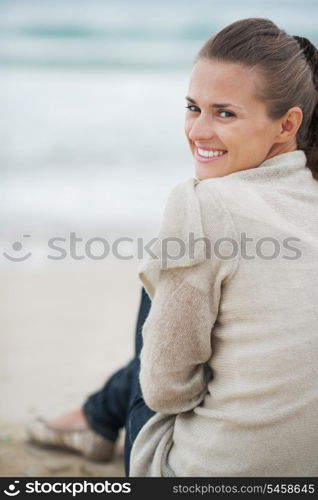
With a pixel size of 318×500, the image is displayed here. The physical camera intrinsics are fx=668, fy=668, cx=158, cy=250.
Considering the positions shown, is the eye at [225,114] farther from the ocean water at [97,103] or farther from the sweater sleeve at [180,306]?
the ocean water at [97,103]

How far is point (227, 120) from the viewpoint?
171cm

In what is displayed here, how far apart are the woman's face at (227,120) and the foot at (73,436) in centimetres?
126

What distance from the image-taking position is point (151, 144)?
32.2ft

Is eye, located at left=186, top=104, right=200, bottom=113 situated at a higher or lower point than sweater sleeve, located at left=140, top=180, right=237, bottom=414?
higher

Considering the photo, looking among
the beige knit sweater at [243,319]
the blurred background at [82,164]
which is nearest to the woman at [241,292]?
the beige knit sweater at [243,319]

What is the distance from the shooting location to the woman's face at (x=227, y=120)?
165cm

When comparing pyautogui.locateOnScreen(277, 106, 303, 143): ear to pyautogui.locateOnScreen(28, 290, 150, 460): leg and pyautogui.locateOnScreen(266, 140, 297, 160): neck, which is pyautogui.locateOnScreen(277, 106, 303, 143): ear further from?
pyautogui.locateOnScreen(28, 290, 150, 460): leg

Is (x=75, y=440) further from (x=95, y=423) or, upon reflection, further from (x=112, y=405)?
(x=112, y=405)

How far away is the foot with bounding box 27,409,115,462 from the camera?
2582mm

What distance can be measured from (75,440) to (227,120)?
4.88 ft

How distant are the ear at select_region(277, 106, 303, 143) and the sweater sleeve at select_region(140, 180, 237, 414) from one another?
1.17 feet

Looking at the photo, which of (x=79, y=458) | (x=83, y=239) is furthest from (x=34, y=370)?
(x=83, y=239)
